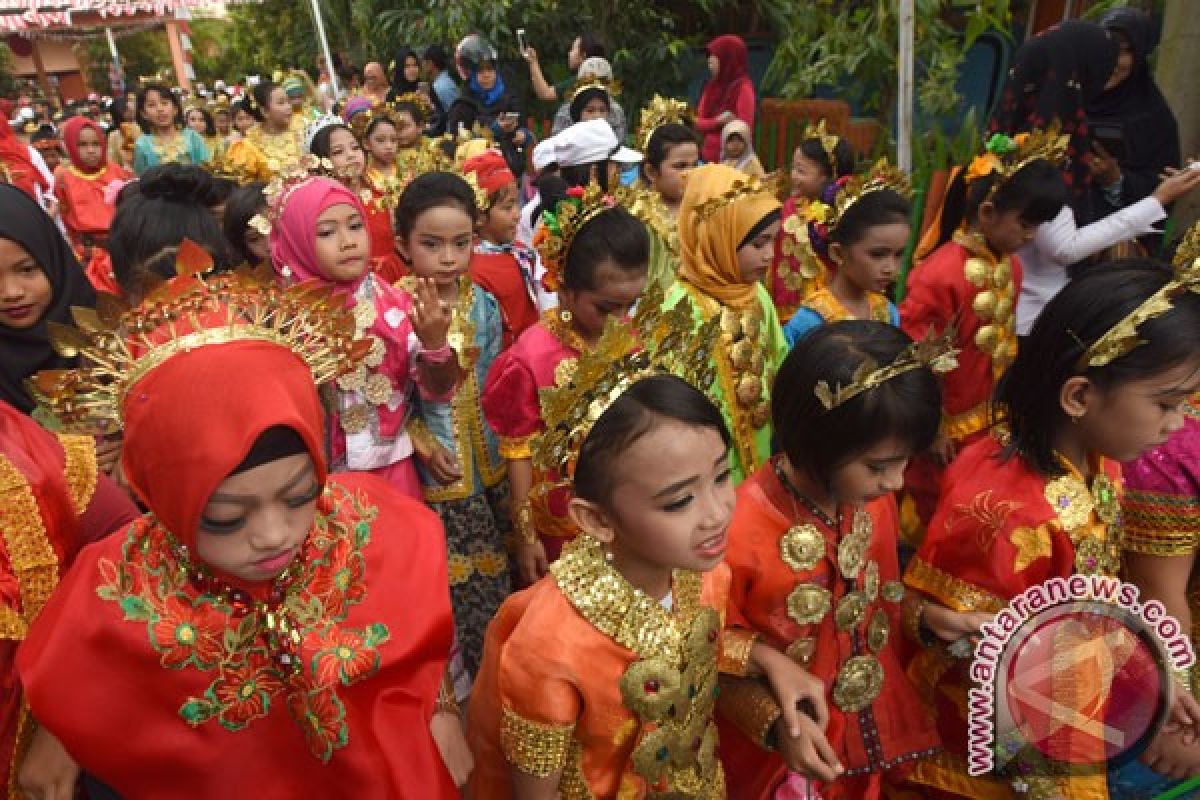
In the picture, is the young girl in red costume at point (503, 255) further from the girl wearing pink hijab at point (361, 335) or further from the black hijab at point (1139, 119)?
the black hijab at point (1139, 119)

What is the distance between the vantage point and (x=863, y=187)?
3.50m

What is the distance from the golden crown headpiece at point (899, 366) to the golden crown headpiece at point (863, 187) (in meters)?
1.86

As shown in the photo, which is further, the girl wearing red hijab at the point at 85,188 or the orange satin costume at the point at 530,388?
the girl wearing red hijab at the point at 85,188

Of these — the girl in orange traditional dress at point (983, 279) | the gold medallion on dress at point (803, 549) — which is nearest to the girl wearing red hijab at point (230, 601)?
the gold medallion on dress at point (803, 549)

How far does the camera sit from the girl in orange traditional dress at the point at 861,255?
129 inches

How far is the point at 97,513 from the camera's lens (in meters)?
1.96

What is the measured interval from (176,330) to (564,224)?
1.61 m

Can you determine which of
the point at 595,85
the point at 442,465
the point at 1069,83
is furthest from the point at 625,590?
the point at 595,85

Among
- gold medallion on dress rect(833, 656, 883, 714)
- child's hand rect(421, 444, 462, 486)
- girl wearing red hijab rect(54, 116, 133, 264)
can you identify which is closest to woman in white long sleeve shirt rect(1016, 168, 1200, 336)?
gold medallion on dress rect(833, 656, 883, 714)

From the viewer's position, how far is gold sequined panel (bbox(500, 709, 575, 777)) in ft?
5.16

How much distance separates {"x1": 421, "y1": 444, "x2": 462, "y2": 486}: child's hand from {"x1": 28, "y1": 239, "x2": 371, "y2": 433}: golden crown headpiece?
1.29 m

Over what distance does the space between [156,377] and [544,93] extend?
8.92 metres

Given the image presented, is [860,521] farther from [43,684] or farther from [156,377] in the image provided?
[43,684]

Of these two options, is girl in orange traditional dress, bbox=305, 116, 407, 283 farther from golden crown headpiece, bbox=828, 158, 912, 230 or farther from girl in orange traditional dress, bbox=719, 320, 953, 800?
girl in orange traditional dress, bbox=719, 320, 953, 800
